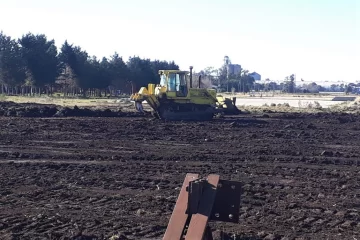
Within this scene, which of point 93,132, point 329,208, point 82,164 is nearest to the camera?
point 329,208

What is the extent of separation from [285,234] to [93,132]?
17630 millimetres

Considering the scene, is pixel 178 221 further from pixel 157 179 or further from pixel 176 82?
pixel 176 82

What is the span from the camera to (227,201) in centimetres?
596

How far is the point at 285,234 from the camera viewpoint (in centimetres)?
804

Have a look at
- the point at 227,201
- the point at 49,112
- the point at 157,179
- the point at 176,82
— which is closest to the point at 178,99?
the point at 176,82

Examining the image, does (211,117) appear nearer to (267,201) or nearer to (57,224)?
(267,201)

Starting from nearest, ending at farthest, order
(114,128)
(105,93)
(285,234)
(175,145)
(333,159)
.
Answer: (285,234) → (333,159) → (175,145) → (114,128) → (105,93)

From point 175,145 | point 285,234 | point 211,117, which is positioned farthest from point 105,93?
point 285,234

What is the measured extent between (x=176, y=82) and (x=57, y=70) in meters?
39.2

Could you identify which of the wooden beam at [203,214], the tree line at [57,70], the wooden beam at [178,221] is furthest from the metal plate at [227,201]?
the tree line at [57,70]

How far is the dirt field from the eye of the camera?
847 centimetres

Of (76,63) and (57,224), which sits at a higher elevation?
(76,63)

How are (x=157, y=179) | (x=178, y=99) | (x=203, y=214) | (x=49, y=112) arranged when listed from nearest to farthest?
(x=203, y=214) → (x=157, y=179) → (x=178, y=99) → (x=49, y=112)

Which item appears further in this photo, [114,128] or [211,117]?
[211,117]
